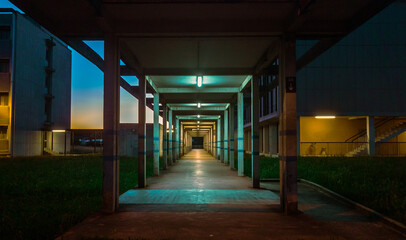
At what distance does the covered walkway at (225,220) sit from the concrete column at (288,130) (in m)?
0.50

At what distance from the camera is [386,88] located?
2727 centimetres

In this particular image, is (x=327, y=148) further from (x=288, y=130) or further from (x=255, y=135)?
(x=288, y=130)

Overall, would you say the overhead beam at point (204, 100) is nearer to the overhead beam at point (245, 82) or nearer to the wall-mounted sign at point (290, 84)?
the overhead beam at point (245, 82)

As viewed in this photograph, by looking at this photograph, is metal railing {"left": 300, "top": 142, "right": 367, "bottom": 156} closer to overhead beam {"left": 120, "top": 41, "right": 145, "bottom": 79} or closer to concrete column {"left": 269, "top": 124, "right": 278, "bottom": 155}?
concrete column {"left": 269, "top": 124, "right": 278, "bottom": 155}

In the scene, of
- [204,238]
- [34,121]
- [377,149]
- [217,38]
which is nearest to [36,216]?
[204,238]

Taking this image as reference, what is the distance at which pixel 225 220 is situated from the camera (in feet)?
20.6

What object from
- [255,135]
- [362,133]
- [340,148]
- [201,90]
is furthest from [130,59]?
[362,133]

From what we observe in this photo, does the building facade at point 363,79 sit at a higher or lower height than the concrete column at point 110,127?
higher

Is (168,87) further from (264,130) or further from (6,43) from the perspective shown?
(6,43)

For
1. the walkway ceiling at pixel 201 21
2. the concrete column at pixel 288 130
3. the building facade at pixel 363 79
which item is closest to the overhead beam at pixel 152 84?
the walkway ceiling at pixel 201 21

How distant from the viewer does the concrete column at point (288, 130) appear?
7.07m

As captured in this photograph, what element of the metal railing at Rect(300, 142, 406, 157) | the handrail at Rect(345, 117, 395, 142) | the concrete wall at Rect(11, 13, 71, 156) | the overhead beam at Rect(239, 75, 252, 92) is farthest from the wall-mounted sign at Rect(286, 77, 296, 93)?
the concrete wall at Rect(11, 13, 71, 156)

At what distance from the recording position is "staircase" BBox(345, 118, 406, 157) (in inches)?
1075

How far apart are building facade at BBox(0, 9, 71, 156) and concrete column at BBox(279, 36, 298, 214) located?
3000cm
